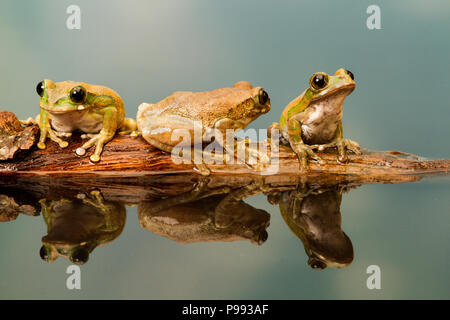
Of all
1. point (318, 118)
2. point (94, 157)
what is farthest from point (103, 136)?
point (318, 118)

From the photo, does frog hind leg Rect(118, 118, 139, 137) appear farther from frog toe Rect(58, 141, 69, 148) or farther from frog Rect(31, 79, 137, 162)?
frog toe Rect(58, 141, 69, 148)

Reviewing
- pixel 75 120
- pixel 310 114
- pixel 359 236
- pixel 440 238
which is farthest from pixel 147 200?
pixel 440 238

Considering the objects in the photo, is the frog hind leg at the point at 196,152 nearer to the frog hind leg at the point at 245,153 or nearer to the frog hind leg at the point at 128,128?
the frog hind leg at the point at 245,153

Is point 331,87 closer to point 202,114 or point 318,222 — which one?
point 202,114

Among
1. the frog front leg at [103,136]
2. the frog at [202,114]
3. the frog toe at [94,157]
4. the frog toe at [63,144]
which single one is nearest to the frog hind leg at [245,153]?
the frog at [202,114]

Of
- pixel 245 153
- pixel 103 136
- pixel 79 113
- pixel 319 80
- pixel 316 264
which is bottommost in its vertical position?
pixel 316 264

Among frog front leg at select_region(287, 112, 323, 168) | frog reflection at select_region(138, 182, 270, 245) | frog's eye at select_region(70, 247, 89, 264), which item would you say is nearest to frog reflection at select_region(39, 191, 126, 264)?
frog's eye at select_region(70, 247, 89, 264)

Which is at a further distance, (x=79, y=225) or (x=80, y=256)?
(x=79, y=225)
